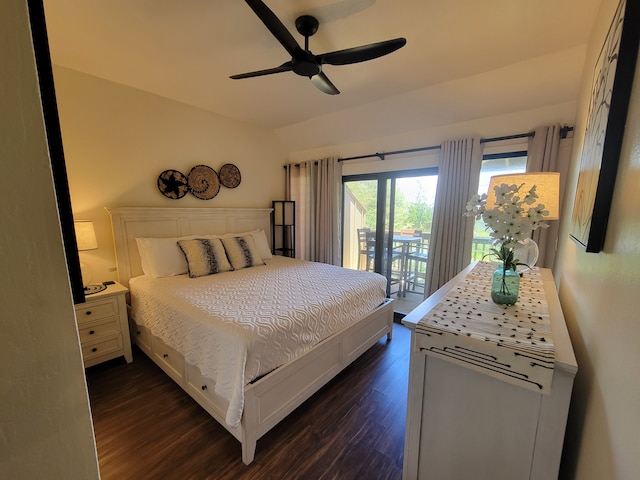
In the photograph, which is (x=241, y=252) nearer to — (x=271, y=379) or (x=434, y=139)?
(x=271, y=379)

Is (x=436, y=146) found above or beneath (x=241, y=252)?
above

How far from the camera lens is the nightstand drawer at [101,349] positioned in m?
Result: 2.15

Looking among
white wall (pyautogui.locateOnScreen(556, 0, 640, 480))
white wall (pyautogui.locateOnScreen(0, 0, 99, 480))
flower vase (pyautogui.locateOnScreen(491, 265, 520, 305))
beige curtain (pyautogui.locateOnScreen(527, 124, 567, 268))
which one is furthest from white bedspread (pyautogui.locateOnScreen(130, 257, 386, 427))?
beige curtain (pyautogui.locateOnScreen(527, 124, 567, 268))

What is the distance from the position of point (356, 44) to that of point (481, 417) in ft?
7.94

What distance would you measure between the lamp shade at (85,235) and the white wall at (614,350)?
124 inches

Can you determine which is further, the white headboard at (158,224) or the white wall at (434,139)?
the white headboard at (158,224)

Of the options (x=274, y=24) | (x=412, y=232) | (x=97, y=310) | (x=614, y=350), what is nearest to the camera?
(x=614, y=350)

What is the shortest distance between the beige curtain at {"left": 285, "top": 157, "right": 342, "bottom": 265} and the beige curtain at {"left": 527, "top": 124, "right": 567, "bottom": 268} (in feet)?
7.23

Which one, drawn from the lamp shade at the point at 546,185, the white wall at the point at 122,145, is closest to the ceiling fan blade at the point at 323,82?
the lamp shade at the point at 546,185

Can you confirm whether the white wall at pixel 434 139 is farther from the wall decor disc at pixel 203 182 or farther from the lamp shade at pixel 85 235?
the lamp shade at pixel 85 235

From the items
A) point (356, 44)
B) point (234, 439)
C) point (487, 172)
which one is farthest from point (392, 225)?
point (234, 439)

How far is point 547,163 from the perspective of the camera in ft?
7.54

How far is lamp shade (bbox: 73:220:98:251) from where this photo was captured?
218cm

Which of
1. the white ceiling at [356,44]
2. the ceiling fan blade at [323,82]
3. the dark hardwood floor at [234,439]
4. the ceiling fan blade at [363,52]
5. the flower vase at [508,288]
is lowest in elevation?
the dark hardwood floor at [234,439]
